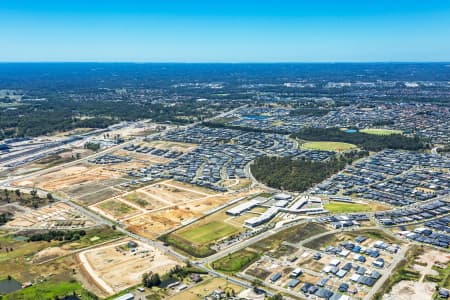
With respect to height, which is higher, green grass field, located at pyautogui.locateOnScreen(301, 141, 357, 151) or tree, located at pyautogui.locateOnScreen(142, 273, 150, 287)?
green grass field, located at pyautogui.locateOnScreen(301, 141, 357, 151)

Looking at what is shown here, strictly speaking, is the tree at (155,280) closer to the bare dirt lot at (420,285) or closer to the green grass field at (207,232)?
the green grass field at (207,232)

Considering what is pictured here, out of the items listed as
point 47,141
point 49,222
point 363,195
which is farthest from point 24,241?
point 47,141

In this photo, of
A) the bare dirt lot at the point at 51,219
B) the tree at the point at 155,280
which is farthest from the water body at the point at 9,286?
the bare dirt lot at the point at 51,219

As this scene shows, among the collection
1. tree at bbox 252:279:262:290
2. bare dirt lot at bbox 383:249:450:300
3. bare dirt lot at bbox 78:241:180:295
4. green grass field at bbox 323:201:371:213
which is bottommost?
bare dirt lot at bbox 78:241:180:295

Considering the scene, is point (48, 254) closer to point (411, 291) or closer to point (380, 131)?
point (411, 291)

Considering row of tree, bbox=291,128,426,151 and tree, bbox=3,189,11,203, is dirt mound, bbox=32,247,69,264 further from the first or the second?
row of tree, bbox=291,128,426,151

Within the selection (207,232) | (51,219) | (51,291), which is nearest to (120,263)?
(51,291)

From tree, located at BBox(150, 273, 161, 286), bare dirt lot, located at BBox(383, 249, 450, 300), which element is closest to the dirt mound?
Answer: tree, located at BBox(150, 273, 161, 286)
